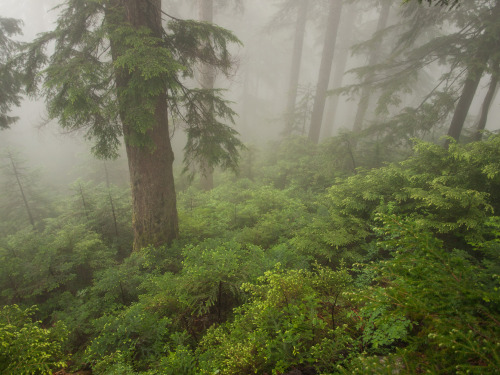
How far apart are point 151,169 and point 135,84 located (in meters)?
1.95

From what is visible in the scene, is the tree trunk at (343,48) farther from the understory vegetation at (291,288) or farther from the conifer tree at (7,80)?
the conifer tree at (7,80)

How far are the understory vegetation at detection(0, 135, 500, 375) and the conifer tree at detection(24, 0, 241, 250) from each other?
1.53 meters

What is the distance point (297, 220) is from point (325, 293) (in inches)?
108

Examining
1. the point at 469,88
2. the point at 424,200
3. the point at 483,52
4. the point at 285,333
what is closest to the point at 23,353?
the point at 285,333

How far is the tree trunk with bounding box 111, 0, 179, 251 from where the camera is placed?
5.11 meters

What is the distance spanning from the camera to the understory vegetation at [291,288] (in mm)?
2012

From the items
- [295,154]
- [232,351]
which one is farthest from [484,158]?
[295,154]

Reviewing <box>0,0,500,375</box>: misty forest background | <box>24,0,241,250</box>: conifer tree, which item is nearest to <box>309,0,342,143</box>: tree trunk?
<box>0,0,500,375</box>: misty forest background

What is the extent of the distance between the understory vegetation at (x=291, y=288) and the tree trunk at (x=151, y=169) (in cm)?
63

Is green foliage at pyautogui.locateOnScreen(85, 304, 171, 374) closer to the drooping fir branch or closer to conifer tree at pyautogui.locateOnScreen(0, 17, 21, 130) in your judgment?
the drooping fir branch

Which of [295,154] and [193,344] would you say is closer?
[193,344]

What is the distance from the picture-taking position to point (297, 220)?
6.13m

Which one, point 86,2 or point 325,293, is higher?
point 86,2

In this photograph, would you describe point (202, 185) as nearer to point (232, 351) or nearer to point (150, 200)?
point (150, 200)
